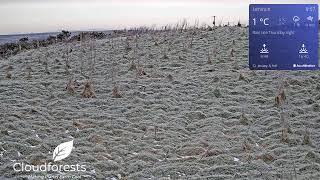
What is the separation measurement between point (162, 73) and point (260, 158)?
5.92m

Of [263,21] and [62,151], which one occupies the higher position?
[263,21]

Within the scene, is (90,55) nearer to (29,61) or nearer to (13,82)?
(29,61)

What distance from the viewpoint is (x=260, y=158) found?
7207 mm

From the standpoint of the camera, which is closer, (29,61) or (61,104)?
(61,104)

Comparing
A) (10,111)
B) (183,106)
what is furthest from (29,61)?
(183,106)

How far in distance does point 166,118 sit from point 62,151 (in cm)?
269

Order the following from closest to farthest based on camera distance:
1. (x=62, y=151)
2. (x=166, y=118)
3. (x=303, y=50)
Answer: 1. (x=62, y=151)
2. (x=166, y=118)
3. (x=303, y=50)

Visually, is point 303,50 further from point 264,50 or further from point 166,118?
point 166,118
